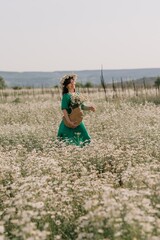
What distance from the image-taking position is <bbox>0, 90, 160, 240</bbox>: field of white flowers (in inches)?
157

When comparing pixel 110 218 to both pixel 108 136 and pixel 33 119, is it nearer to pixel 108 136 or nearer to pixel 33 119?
pixel 108 136

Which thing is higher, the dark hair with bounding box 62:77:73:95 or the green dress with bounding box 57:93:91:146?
the dark hair with bounding box 62:77:73:95

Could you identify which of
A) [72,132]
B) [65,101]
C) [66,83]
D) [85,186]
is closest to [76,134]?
[72,132]

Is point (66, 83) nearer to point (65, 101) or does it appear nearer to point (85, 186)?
point (65, 101)

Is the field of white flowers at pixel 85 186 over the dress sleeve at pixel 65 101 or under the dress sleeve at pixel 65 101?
under

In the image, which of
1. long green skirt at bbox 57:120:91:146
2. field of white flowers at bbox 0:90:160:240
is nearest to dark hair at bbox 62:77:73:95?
long green skirt at bbox 57:120:91:146

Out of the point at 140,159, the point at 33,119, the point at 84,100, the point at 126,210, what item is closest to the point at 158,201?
the point at 126,210

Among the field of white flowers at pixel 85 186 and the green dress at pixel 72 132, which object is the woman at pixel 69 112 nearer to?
the green dress at pixel 72 132

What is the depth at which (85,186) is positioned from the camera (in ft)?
19.4

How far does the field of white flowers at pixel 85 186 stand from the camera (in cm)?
399

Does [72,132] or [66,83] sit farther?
[72,132]

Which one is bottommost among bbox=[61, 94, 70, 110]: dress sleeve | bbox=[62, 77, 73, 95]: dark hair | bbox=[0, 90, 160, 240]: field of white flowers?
bbox=[0, 90, 160, 240]: field of white flowers

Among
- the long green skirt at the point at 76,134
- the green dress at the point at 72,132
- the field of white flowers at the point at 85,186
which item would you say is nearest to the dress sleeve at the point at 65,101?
the green dress at the point at 72,132

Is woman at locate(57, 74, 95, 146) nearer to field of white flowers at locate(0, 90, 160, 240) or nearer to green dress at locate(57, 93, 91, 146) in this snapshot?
green dress at locate(57, 93, 91, 146)
